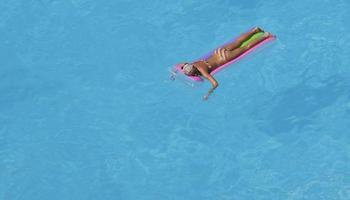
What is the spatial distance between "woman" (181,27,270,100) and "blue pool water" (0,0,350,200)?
0.27m

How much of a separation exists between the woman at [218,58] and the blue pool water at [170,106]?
0.27 metres

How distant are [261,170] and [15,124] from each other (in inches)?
165

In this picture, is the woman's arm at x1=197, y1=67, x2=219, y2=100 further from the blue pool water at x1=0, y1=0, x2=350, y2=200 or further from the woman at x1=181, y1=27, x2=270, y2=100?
the blue pool water at x1=0, y1=0, x2=350, y2=200

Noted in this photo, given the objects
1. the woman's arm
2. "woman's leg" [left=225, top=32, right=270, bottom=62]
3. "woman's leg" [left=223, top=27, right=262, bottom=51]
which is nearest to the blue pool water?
"woman's leg" [left=225, top=32, right=270, bottom=62]

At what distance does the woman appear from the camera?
10102mm

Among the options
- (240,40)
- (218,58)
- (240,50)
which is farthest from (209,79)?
(240,40)

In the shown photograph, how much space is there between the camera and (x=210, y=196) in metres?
9.61

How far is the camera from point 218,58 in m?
10.5

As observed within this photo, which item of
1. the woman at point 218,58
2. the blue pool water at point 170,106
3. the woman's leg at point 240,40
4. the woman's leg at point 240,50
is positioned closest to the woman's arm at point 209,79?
the woman at point 218,58

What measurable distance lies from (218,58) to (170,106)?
3.70ft

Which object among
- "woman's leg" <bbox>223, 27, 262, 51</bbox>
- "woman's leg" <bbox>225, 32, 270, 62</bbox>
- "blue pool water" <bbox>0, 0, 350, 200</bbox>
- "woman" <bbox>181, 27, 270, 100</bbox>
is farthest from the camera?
"woman's leg" <bbox>223, 27, 262, 51</bbox>

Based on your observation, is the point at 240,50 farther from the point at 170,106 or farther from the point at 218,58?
the point at 170,106

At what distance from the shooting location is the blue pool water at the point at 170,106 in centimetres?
980

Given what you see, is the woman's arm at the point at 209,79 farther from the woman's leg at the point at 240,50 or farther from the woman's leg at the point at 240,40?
the woman's leg at the point at 240,40
